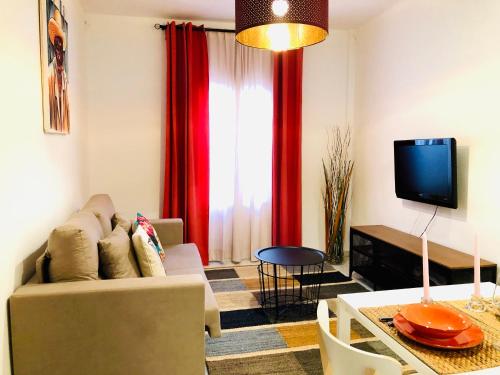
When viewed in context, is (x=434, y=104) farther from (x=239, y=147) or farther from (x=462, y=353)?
(x=462, y=353)

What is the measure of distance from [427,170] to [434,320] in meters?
2.23

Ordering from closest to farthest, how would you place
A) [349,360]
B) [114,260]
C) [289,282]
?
[349,360] → [114,260] → [289,282]

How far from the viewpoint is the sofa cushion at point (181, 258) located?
3.07 meters

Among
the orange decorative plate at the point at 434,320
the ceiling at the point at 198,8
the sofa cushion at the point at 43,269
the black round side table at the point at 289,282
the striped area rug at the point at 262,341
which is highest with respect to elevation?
the ceiling at the point at 198,8

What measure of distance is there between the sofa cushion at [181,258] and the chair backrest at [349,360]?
186 centimetres

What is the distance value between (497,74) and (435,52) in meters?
0.72

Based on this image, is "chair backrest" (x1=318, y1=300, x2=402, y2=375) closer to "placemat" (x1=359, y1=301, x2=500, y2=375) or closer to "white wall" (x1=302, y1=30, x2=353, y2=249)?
"placemat" (x1=359, y1=301, x2=500, y2=375)

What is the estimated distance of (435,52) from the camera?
3.45 meters

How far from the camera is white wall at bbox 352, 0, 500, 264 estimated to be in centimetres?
295

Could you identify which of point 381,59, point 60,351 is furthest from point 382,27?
point 60,351

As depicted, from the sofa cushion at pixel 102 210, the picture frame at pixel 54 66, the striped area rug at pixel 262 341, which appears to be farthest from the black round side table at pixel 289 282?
the picture frame at pixel 54 66

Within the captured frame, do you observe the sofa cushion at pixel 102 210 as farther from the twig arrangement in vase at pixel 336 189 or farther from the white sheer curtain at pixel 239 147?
the twig arrangement in vase at pixel 336 189

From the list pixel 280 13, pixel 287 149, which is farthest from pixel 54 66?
pixel 287 149

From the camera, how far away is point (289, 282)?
401 centimetres
